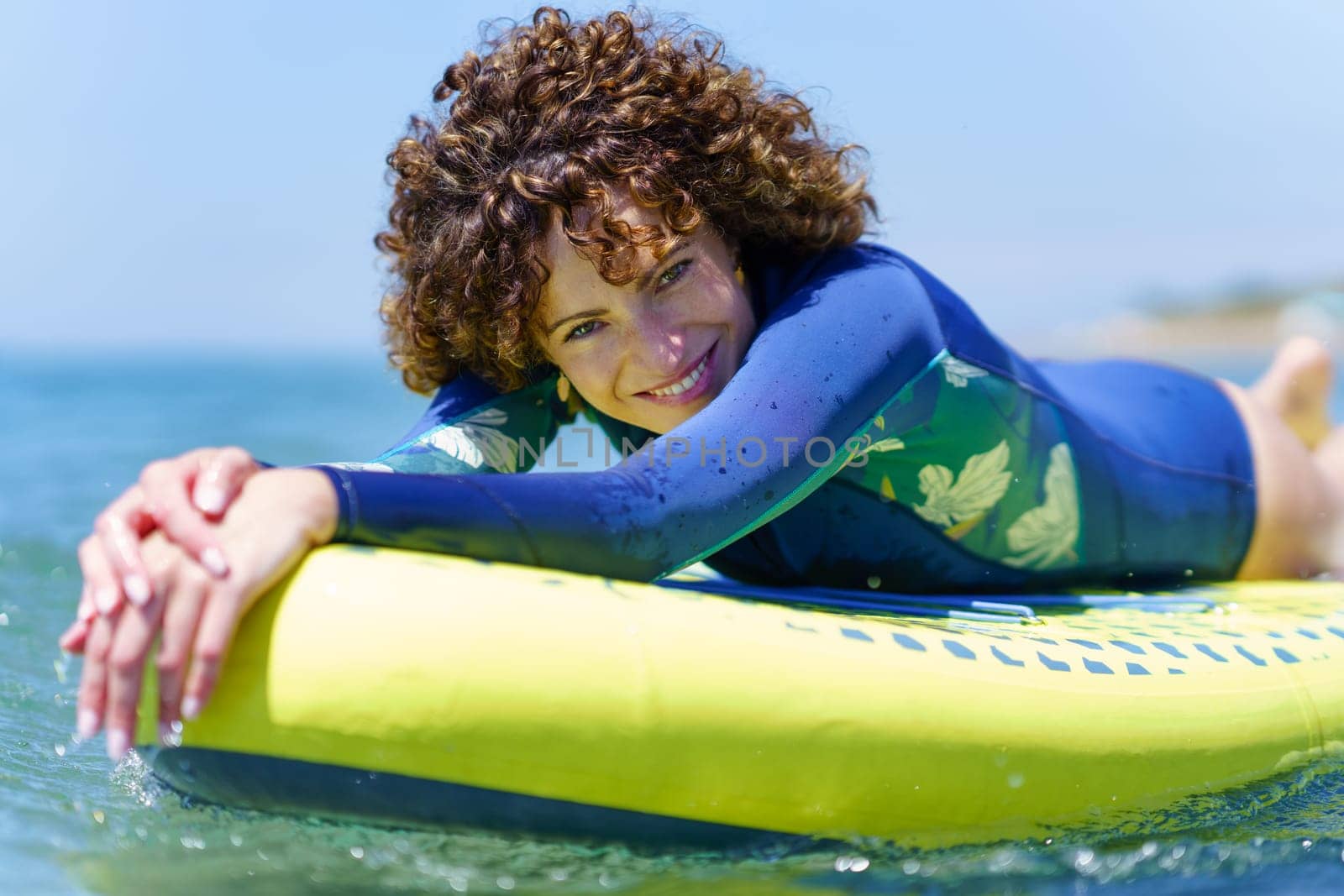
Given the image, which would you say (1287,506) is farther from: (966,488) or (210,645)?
(210,645)

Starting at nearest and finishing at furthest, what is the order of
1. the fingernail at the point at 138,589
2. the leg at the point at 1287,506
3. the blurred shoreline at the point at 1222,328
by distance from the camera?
the fingernail at the point at 138,589, the leg at the point at 1287,506, the blurred shoreline at the point at 1222,328

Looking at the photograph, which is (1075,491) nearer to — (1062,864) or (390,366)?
(1062,864)

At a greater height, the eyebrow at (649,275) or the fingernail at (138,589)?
the eyebrow at (649,275)

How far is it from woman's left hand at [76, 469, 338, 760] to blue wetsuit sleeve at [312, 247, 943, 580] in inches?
4.8

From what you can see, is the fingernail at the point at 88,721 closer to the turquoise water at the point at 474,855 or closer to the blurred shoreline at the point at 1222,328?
the turquoise water at the point at 474,855

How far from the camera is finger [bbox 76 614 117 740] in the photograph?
1.49 m

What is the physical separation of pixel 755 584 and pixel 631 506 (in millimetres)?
808

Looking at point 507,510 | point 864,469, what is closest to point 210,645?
point 507,510

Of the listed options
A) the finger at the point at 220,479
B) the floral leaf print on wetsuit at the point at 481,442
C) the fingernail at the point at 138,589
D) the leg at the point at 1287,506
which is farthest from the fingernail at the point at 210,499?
the leg at the point at 1287,506

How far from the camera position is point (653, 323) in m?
2.16

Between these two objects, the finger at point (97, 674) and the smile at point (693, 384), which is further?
the smile at point (693, 384)

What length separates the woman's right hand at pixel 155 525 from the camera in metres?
1.49

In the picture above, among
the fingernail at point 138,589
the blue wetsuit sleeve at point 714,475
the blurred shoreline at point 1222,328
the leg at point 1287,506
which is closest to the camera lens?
the fingernail at point 138,589

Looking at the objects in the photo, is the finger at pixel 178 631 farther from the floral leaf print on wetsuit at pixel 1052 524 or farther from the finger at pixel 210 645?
the floral leaf print on wetsuit at pixel 1052 524
